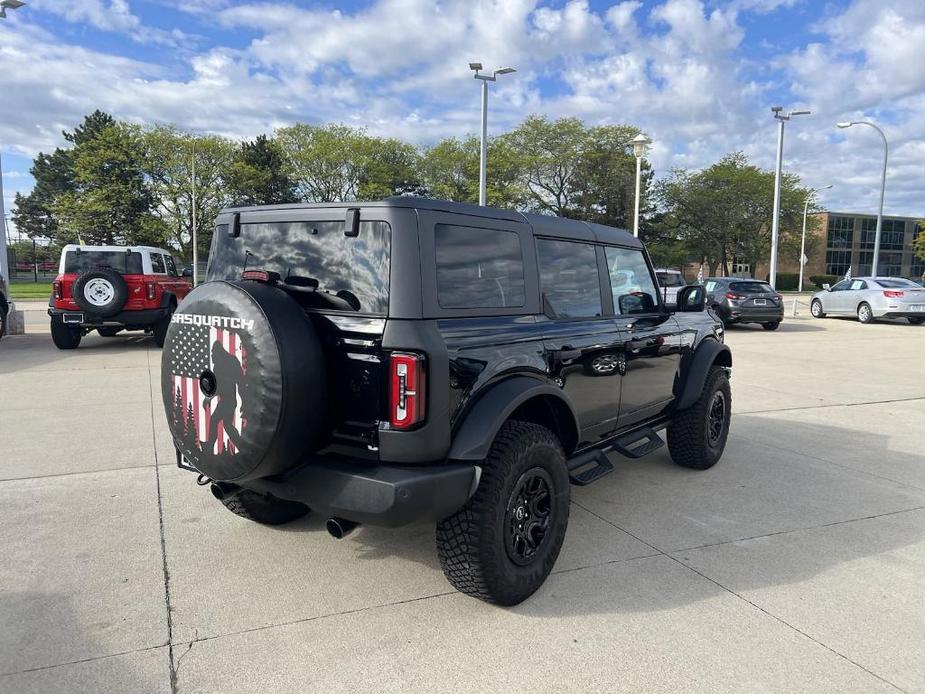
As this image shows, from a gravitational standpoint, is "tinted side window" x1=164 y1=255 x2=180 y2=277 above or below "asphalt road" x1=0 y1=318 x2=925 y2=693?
above

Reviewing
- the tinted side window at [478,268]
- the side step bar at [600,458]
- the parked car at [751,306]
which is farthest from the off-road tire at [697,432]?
the parked car at [751,306]

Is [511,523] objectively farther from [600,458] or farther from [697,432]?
[697,432]

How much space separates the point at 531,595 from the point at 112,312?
33.9 ft

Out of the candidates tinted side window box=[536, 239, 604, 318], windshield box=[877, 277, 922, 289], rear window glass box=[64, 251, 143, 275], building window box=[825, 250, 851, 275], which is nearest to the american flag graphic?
tinted side window box=[536, 239, 604, 318]

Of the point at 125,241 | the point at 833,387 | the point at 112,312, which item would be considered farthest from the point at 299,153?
Result: the point at 833,387

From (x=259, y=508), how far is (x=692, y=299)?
3.53 metres

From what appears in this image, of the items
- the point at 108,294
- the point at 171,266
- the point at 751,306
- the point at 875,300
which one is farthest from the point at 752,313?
the point at 108,294

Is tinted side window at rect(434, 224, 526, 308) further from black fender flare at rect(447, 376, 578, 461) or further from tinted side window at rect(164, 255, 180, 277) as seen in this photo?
tinted side window at rect(164, 255, 180, 277)

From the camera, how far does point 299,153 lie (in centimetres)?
4222

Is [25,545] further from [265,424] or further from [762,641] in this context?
[762,641]

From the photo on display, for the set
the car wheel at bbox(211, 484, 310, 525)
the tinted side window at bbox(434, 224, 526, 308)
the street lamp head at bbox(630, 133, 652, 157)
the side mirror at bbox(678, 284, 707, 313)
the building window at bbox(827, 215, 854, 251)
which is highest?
the building window at bbox(827, 215, 854, 251)

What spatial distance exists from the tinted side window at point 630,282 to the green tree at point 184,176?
40.5m

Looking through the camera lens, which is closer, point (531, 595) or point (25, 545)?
point (531, 595)

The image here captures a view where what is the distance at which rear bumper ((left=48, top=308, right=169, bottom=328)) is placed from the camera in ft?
36.9
